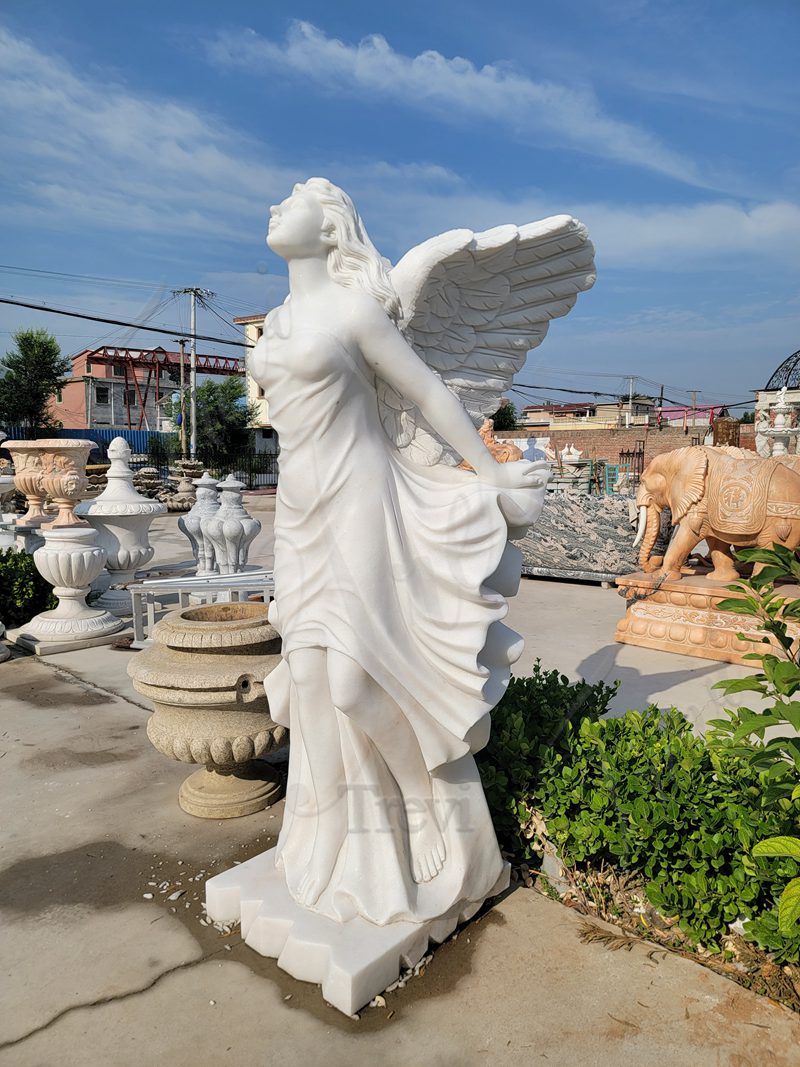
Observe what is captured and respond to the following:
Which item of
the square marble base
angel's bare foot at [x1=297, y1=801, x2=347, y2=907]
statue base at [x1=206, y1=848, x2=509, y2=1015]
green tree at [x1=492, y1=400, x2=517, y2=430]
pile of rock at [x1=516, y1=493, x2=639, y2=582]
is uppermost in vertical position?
green tree at [x1=492, y1=400, x2=517, y2=430]

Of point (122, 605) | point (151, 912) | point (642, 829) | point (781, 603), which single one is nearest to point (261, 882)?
point (151, 912)

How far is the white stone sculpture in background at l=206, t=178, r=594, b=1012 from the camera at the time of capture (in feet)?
6.28

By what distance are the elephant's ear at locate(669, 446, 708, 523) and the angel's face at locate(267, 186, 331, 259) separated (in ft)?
14.4

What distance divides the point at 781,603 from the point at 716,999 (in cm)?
113

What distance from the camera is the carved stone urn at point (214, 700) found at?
2.75 meters

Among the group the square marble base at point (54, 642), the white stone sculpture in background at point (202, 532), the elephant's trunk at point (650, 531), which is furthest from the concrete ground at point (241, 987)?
the elephant's trunk at point (650, 531)

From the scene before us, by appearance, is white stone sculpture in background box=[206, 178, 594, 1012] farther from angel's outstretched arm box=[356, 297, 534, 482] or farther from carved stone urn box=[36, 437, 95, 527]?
carved stone urn box=[36, 437, 95, 527]

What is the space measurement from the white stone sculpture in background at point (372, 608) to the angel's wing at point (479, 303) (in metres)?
0.01

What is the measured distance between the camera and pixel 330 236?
6.44 feet

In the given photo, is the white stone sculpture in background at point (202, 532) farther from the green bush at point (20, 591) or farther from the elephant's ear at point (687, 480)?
the elephant's ear at point (687, 480)

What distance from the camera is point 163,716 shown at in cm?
290

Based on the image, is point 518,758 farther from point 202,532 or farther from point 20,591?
point 20,591

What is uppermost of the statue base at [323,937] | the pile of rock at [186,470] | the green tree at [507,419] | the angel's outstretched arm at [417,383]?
the green tree at [507,419]

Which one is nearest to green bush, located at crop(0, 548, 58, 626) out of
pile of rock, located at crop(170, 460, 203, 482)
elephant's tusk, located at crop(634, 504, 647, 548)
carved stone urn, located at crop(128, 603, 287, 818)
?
carved stone urn, located at crop(128, 603, 287, 818)
